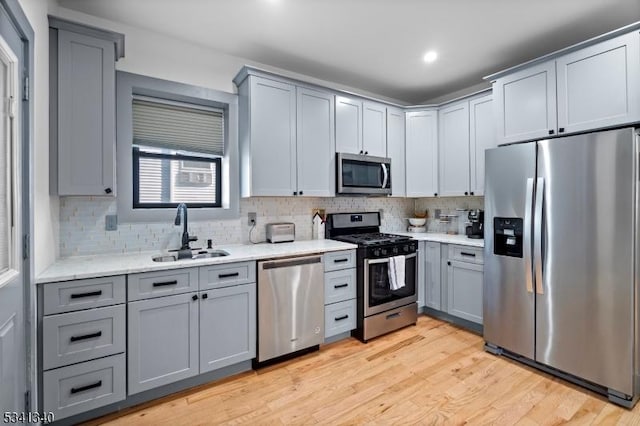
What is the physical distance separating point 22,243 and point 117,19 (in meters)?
1.90

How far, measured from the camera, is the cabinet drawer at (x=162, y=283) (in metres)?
1.94

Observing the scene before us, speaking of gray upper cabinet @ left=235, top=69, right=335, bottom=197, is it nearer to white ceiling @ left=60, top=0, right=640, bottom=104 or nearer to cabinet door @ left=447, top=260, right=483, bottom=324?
white ceiling @ left=60, top=0, right=640, bottom=104

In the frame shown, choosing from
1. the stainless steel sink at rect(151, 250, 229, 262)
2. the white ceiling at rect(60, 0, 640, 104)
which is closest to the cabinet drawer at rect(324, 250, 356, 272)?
the stainless steel sink at rect(151, 250, 229, 262)

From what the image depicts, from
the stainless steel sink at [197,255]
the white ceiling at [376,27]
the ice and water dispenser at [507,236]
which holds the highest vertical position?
the white ceiling at [376,27]

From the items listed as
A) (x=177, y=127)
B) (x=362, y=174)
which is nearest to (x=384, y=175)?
(x=362, y=174)

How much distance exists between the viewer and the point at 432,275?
3480 millimetres

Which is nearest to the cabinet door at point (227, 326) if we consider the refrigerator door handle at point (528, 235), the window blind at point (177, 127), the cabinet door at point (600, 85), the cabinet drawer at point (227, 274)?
the cabinet drawer at point (227, 274)

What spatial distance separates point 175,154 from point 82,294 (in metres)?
1.43

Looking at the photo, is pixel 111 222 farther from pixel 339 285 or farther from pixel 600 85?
pixel 600 85

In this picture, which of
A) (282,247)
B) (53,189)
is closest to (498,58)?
(282,247)

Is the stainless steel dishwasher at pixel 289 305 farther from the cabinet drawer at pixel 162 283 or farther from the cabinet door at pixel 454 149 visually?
the cabinet door at pixel 454 149

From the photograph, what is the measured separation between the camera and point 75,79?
202 centimetres

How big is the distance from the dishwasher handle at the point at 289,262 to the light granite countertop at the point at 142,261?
48 millimetres

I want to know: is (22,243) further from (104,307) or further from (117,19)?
(117,19)
